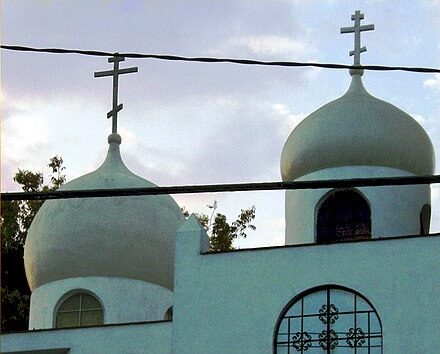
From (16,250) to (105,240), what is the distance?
1047 centimetres

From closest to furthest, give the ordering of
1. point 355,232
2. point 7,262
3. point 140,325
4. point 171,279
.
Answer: point 140,325 → point 355,232 → point 171,279 → point 7,262

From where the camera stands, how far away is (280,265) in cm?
1546

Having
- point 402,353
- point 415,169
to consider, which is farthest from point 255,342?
point 415,169

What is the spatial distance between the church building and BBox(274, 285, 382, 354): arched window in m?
0.01

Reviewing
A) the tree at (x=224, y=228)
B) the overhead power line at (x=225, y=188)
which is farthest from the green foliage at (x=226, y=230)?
the overhead power line at (x=225, y=188)

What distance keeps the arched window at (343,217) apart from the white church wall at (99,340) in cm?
259

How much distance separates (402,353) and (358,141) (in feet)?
12.9

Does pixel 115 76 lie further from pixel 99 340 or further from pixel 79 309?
pixel 99 340

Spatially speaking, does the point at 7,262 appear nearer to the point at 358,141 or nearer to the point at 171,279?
the point at 171,279

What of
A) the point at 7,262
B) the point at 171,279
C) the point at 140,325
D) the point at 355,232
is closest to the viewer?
the point at 140,325

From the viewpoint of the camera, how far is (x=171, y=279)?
760 inches

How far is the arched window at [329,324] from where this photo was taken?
14875 mm

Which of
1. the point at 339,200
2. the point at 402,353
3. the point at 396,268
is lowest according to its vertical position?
the point at 402,353

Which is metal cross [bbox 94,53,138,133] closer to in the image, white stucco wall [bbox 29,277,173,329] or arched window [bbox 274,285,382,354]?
white stucco wall [bbox 29,277,173,329]
